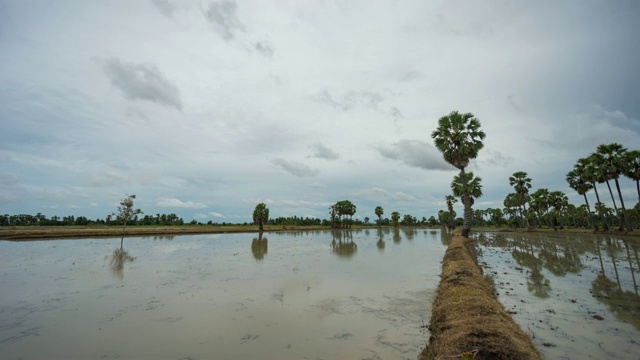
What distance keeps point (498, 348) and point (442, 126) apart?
36400 mm

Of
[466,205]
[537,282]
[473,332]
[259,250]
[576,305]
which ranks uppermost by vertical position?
[466,205]

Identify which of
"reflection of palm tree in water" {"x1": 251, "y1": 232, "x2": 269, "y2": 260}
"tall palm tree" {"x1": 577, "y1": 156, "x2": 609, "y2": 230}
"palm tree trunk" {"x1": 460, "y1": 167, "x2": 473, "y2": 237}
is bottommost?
"reflection of palm tree in water" {"x1": 251, "y1": 232, "x2": 269, "y2": 260}

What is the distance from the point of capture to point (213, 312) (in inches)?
437

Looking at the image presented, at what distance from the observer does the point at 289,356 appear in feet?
24.6

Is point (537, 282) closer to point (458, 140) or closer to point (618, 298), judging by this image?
point (618, 298)

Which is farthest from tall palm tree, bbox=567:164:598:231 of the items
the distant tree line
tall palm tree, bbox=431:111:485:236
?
the distant tree line

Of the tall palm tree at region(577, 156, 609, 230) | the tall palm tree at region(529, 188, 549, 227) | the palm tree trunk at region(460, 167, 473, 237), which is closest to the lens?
the palm tree trunk at region(460, 167, 473, 237)

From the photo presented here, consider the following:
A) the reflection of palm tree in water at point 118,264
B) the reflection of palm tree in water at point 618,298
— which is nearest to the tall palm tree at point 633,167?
the reflection of palm tree in water at point 618,298

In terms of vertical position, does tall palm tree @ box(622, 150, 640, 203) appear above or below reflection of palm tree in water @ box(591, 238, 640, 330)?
above

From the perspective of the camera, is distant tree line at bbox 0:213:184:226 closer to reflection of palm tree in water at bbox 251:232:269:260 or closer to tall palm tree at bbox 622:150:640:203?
reflection of palm tree in water at bbox 251:232:269:260

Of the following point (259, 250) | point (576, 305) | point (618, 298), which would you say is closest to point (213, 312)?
point (576, 305)

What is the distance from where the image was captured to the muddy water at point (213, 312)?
7.96 meters

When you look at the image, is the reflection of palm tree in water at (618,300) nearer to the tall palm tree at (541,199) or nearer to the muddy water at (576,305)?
the muddy water at (576,305)

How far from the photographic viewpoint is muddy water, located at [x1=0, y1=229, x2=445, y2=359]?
796 cm
